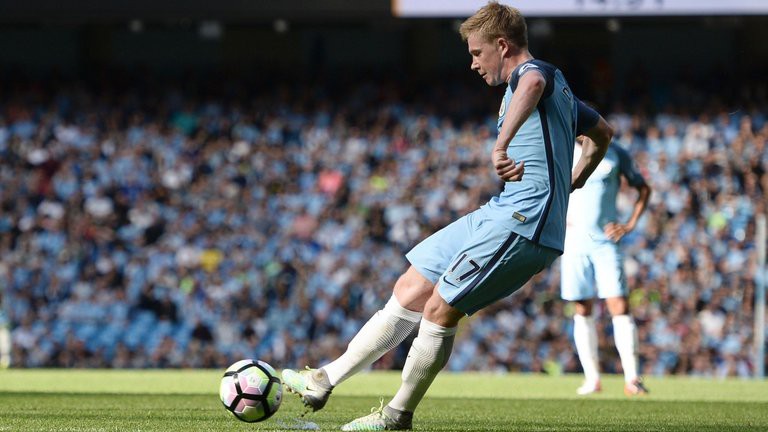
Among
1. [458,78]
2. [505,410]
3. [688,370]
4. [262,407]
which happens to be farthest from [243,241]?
[262,407]

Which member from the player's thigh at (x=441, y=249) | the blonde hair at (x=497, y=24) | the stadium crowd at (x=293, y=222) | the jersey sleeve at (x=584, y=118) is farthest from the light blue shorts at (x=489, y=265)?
the stadium crowd at (x=293, y=222)

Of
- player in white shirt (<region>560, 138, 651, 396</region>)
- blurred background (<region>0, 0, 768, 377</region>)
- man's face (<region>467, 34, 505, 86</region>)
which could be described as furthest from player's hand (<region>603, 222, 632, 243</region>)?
blurred background (<region>0, 0, 768, 377</region>)

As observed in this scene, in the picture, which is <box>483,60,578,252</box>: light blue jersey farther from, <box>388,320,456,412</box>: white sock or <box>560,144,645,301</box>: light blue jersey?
<box>560,144,645,301</box>: light blue jersey

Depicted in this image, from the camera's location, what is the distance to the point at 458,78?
2372 cm

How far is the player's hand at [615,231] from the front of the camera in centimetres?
1060

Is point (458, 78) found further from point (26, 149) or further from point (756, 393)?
point (756, 393)

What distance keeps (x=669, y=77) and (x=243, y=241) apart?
9.75 meters

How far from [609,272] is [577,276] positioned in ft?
0.96

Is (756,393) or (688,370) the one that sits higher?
(756,393)

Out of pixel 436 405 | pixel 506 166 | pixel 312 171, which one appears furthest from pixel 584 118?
pixel 312 171

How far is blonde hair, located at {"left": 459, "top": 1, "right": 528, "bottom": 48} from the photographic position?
5.64 m

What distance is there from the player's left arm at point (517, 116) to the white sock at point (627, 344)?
17.8 ft

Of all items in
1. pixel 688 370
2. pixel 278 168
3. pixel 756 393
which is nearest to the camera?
pixel 756 393

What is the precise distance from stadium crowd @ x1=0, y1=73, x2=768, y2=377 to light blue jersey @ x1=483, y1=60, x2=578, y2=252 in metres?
12.8
